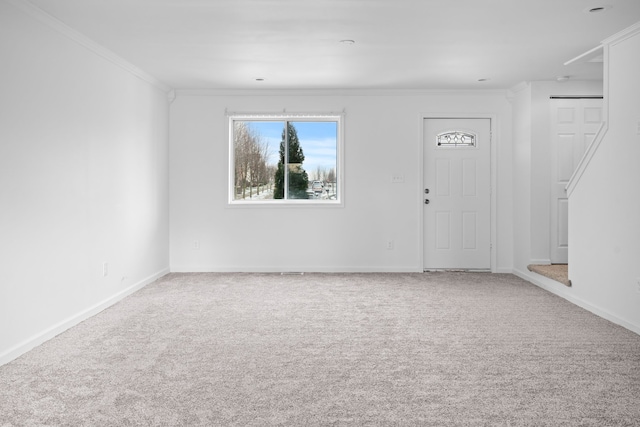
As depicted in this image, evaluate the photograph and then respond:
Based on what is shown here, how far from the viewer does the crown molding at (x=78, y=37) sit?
363cm

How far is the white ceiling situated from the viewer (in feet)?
12.4

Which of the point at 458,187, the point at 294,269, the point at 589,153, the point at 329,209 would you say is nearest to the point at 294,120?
the point at 329,209

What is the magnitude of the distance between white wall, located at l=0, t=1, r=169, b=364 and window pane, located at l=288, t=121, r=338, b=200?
81.4 inches

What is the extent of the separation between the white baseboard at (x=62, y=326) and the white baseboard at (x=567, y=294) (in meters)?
4.59

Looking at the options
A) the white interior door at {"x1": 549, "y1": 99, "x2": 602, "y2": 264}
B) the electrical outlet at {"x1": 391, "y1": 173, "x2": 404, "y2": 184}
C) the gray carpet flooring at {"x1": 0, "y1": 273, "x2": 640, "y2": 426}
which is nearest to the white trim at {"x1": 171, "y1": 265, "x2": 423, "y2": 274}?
the electrical outlet at {"x1": 391, "y1": 173, "x2": 404, "y2": 184}

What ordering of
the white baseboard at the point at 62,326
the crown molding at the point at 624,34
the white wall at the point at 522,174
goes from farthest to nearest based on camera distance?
the white wall at the point at 522,174
the crown molding at the point at 624,34
the white baseboard at the point at 62,326

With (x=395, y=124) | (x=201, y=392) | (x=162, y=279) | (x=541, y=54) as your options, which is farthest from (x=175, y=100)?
(x=201, y=392)

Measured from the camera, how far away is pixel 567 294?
210 inches

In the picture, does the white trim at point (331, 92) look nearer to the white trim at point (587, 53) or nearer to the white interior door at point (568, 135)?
the white interior door at point (568, 135)

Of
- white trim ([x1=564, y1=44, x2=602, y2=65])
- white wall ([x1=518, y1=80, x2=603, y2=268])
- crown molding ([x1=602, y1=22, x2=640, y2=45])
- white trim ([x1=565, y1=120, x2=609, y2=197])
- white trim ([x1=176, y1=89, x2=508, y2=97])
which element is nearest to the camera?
crown molding ([x1=602, y1=22, x2=640, y2=45])

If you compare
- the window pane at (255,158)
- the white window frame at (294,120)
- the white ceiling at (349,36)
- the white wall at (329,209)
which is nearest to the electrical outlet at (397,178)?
the white wall at (329,209)

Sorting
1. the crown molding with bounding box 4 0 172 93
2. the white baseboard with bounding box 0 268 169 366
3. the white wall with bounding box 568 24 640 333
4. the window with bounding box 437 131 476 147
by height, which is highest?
the crown molding with bounding box 4 0 172 93

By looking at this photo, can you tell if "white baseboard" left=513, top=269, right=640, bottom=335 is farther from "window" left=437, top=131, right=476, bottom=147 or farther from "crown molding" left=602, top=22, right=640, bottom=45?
"crown molding" left=602, top=22, right=640, bottom=45

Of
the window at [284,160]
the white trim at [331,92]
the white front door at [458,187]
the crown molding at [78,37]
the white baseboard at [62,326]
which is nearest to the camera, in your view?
the white baseboard at [62,326]
